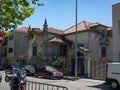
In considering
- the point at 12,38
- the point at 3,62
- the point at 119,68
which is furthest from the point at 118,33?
the point at 3,62

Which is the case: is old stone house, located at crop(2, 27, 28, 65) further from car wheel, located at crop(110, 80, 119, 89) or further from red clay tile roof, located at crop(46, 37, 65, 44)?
car wheel, located at crop(110, 80, 119, 89)

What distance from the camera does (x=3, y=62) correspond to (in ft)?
223

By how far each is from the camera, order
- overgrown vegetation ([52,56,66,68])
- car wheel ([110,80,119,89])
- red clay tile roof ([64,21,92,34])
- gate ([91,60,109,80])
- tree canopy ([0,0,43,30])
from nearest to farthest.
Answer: tree canopy ([0,0,43,30]) → car wheel ([110,80,119,89]) → gate ([91,60,109,80]) → overgrown vegetation ([52,56,66,68]) → red clay tile roof ([64,21,92,34])

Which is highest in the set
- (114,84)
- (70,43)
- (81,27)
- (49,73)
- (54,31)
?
(81,27)

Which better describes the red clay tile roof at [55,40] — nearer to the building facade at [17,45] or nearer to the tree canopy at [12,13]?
the building facade at [17,45]

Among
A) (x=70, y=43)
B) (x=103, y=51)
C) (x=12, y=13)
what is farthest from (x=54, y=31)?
(x=12, y=13)

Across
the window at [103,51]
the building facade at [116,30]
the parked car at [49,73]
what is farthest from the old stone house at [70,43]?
the building facade at [116,30]

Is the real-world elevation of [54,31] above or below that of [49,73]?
above

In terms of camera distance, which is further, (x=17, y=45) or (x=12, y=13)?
(x=17, y=45)

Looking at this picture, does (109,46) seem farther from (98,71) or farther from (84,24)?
(98,71)

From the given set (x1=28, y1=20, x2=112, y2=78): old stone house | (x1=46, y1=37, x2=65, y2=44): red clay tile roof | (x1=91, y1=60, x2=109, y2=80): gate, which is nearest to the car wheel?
(x1=91, y1=60, x2=109, y2=80): gate

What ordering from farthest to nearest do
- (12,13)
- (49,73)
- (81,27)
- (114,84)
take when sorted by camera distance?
(81,27) < (49,73) < (114,84) < (12,13)

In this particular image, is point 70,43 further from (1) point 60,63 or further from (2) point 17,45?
(2) point 17,45

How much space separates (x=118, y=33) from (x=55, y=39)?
60.9 ft
